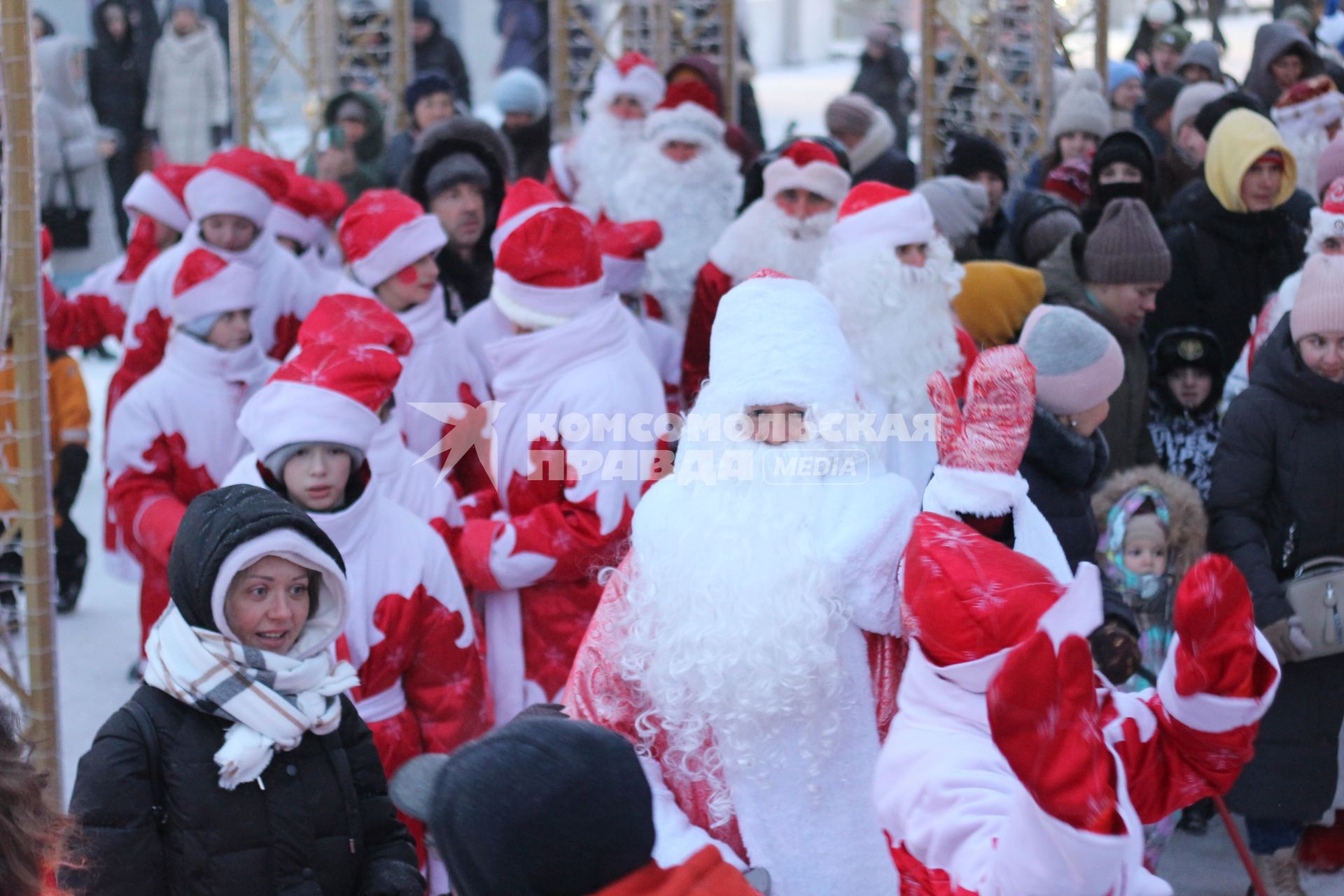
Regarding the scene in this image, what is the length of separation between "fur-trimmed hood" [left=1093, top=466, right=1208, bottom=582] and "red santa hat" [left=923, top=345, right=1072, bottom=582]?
5.48 ft

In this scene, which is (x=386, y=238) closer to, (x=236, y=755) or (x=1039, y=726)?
(x=236, y=755)

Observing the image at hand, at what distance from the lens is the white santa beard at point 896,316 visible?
13.1 ft

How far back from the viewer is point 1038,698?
1.66m

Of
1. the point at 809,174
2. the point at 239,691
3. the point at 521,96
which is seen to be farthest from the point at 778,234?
the point at 521,96

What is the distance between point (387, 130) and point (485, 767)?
8775mm

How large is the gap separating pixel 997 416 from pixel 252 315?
11.4 feet

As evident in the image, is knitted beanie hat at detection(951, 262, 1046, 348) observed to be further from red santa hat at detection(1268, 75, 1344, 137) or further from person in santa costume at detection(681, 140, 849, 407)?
red santa hat at detection(1268, 75, 1344, 137)

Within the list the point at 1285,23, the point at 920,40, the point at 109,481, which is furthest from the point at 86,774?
the point at 1285,23

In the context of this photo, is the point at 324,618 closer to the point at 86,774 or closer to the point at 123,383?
the point at 86,774

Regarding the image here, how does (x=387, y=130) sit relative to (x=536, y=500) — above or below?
above

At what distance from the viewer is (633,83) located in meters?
7.71

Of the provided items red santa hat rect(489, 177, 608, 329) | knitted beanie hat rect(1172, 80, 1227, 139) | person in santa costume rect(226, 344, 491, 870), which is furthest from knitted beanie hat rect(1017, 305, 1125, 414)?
knitted beanie hat rect(1172, 80, 1227, 139)

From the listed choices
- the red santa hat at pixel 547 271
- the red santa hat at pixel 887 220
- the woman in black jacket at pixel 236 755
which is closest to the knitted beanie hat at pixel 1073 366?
the red santa hat at pixel 887 220

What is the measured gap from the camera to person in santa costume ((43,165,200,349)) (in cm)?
621
